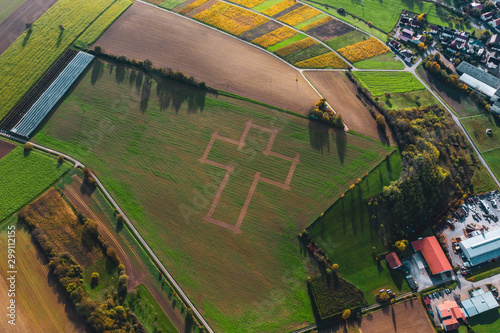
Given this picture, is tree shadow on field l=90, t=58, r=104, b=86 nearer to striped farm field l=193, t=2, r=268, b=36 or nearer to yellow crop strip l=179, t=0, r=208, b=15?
yellow crop strip l=179, t=0, r=208, b=15

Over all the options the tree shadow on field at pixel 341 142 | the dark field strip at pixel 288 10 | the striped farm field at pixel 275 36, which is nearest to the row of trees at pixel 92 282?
the tree shadow on field at pixel 341 142

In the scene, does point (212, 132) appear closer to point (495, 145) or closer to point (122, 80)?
point (122, 80)

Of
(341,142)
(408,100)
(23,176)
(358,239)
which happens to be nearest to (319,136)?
(341,142)

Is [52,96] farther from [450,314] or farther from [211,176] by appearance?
[450,314]

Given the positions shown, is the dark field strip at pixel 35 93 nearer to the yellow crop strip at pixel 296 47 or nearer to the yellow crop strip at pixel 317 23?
the yellow crop strip at pixel 296 47

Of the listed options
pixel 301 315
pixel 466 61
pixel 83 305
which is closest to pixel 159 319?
pixel 83 305

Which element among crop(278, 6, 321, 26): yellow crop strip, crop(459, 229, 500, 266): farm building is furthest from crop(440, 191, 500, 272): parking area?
crop(278, 6, 321, 26): yellow crop strip
